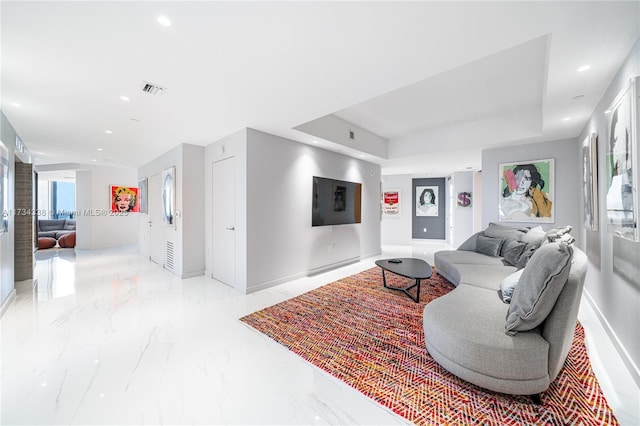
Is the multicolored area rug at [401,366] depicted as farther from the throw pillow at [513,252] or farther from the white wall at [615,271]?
the throw pillow at [513,252]

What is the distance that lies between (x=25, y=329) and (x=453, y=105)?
592cm

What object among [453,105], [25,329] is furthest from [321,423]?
[453,105]

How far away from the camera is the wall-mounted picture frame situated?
304 inches

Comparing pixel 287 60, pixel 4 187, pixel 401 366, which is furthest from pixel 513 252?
pixel 4 187

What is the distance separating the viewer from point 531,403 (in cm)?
159

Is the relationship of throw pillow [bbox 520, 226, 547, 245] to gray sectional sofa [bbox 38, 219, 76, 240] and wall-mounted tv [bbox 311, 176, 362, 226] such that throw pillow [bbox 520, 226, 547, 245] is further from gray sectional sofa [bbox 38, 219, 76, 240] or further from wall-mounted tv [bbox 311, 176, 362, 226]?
gray sectional sofa [bbox 38, 219, 76, 240]

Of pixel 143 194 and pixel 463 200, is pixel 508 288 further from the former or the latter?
pixel 143 194

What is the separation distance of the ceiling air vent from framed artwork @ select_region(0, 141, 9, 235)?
1965mm

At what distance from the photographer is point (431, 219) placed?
915 cm

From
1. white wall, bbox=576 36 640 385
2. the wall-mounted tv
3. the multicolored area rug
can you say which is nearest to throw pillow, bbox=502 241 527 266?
white wall, bbox=576 36 640 385

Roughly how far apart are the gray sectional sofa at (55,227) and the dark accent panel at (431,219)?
11674 millimetres

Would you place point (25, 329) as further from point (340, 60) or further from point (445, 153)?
point (445, 153)

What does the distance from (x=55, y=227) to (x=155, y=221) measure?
617 centimetres

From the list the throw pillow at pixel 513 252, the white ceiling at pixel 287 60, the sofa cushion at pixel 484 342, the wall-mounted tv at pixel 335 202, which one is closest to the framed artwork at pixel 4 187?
the white ceiling at pixel 287 60
